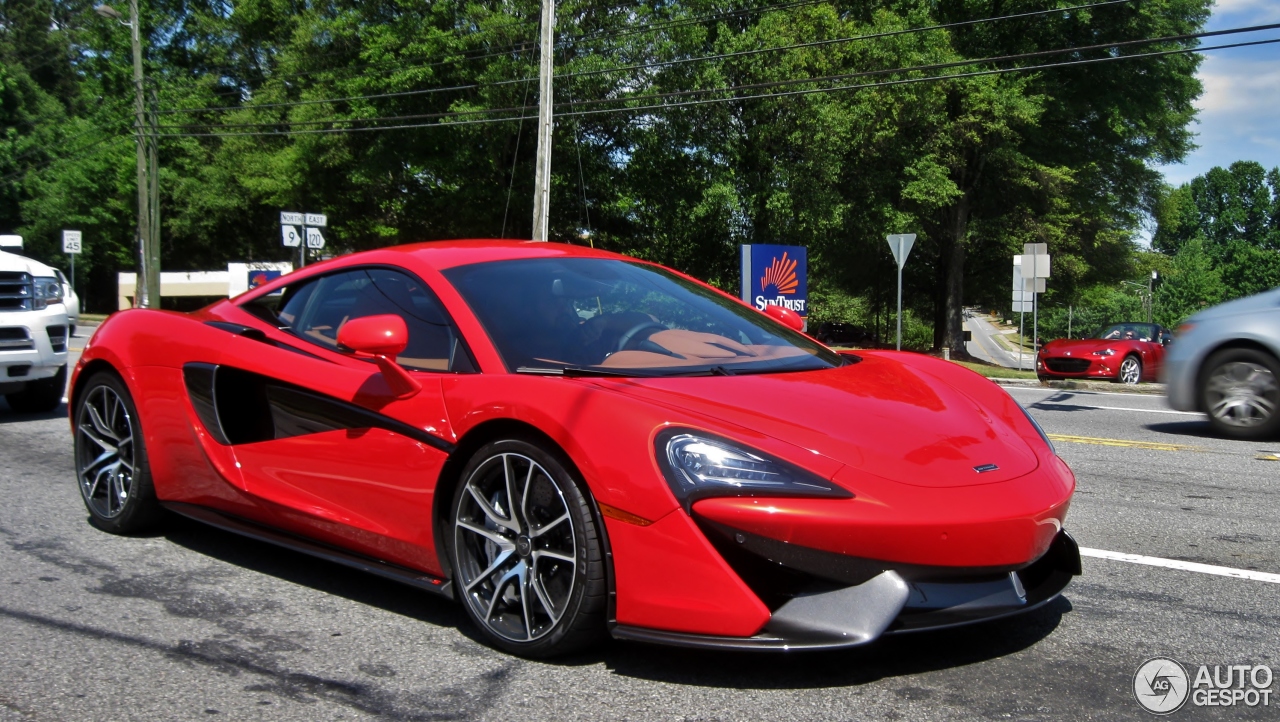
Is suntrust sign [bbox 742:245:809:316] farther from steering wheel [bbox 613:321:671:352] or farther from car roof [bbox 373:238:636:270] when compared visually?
steering wheel [bbox 613:321:671:352]

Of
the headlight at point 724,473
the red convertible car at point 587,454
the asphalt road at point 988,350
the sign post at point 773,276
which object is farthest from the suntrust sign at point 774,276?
the asphalt road at point 988,350

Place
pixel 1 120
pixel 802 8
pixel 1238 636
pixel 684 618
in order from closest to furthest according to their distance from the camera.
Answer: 1. pixel 684 618
2. pixel 1238 636
3. pixel 802 8
4. pixel 1 120

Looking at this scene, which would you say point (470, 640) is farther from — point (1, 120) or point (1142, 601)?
point (1, 120)

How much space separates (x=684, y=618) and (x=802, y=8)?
110ft

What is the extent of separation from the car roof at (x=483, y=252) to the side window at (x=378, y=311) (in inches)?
5.0

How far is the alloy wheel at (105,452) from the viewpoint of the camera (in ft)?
15.9

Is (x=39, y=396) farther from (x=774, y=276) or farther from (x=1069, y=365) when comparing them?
(x=1069, y=365)

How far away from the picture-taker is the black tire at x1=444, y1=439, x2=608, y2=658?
3.04 meters

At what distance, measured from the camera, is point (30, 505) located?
568 cm

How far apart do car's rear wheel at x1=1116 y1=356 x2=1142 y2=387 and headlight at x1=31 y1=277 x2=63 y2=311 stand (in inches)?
727

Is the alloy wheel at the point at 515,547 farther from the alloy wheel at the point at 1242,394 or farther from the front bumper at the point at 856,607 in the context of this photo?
the alloy wheel at the point at 1242,394

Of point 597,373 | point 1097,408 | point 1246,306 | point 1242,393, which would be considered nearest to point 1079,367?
point 1097,408

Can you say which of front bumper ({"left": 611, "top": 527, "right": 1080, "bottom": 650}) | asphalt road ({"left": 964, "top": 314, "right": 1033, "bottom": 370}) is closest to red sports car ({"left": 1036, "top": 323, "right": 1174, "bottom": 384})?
front bumper ({"left": 611, "top": 527, "right": 1080, "bottom": 650})

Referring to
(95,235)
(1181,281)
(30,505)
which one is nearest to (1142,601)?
(30,505)
